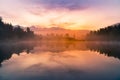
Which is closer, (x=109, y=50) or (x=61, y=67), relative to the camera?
(x=61, y=67)

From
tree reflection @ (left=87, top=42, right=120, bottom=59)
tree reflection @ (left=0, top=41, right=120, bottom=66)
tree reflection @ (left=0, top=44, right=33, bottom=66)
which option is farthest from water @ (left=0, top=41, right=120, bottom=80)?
tree reflection @ (left=0, top=41, right=120, bottom=66)

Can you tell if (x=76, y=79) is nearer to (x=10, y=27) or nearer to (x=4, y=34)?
(x=4, y=34)

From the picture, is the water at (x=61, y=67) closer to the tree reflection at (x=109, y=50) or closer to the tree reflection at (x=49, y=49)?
the tree reflection at (x=109, y=50)

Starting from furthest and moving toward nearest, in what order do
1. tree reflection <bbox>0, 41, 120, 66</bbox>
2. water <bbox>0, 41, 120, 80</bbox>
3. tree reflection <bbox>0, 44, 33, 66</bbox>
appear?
tree reflection <bbox>0, 41, 120, 66</bbox> → tree reflection <bbox>0, 44, 33, 66</bbox> → water <bbox>0, 41, 120, 80</bbox>

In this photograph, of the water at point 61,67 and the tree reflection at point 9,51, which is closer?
the water at point 61,67

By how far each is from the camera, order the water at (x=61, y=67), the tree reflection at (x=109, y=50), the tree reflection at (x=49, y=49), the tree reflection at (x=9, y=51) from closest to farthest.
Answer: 1. the water at (x=61, y=67)
2. the tree reflection at (x=9, y=51)
3. the tree reflection at (x=109, y=50)
4. the tree reflection at (x=49, y=49)

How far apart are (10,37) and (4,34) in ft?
57.2

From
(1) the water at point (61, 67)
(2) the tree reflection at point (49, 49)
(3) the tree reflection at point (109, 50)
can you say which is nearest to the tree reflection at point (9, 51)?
(2) the tree reflection at point (49, 49)

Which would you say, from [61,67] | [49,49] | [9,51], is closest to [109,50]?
[49,49]

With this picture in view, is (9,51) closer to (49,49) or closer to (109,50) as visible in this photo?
(49,49)

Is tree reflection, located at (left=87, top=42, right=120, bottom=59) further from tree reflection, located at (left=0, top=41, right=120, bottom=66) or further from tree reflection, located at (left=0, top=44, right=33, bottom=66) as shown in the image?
tree reflection, located at (left=0, top=44, right=33, bottom=66)

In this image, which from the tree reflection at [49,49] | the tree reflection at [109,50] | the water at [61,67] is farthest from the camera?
the tree reflection at [49,49]

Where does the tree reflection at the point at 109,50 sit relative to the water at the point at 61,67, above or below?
below

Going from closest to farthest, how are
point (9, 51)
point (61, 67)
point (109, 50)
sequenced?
1. point (61, 67)
2. point (9, 51)
3. point (109, 50)
